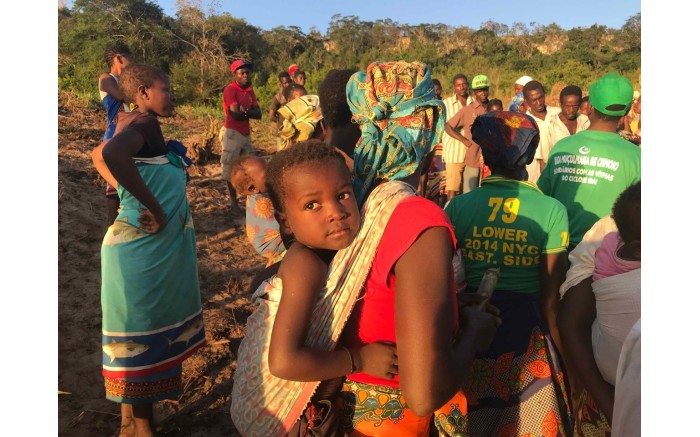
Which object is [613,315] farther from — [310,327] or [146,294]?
[146,294]

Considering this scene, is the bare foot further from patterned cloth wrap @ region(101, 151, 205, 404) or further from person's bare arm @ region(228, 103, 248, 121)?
person's bare arm @ region(228, 103, 248, 121)

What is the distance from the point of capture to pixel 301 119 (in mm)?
2693

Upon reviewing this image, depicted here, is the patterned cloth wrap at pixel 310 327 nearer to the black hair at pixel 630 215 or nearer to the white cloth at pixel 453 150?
the black hair at pixel 630 215

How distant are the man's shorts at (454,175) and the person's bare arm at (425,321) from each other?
6.13 m

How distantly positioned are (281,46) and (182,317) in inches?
1163

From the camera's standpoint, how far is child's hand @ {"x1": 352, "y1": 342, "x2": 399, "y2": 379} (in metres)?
1.28

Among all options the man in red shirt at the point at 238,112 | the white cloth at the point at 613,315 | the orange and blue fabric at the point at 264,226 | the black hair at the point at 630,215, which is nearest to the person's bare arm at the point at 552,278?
the white cloth at the point at 613,315

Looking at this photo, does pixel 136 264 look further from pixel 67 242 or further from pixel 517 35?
pixel 517 35

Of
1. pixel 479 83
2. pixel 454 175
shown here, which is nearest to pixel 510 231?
pixel 454 175

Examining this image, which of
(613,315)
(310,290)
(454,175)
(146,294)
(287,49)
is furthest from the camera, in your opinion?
(287,49)

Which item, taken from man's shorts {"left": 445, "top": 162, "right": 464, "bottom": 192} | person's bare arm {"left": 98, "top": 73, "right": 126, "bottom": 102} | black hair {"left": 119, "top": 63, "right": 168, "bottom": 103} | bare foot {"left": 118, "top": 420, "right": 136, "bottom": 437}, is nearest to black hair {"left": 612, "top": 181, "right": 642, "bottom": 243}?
black hair {"left": 119, "top": 63, "right": 168, "bottom": 103}

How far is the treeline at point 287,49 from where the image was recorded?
62.0 ft

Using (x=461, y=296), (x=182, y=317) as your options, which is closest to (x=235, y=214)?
(x=182, y=317)

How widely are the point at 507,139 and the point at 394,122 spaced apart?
0.76m
